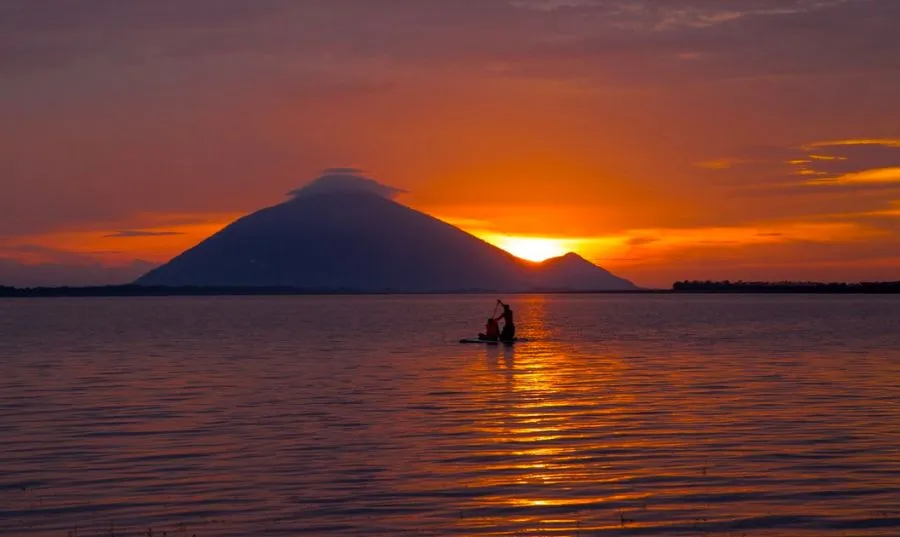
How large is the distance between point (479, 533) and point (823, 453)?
10.5m

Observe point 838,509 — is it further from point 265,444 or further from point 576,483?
point 265,444

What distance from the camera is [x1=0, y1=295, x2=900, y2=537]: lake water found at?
749 inches

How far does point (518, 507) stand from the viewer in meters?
19.7

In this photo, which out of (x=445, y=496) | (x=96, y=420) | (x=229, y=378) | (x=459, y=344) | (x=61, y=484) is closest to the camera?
(x=445, y=496)

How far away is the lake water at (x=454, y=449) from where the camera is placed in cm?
1902

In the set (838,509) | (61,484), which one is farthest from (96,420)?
(838,509)

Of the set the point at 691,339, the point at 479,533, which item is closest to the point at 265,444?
the point at 479,533

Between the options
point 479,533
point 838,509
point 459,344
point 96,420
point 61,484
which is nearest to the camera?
point 479,533

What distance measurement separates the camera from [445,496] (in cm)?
2078

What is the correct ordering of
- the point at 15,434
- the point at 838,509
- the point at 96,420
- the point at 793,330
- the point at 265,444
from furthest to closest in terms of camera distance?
the point at 793,330 < the point at 96,420 < the point at 15,434 < the point at 265,444 < the point at 838,509

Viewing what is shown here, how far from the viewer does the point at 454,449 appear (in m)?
26.5

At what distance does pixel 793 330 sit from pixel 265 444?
7651 centimetres

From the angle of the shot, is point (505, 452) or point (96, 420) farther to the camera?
point (96, 420)

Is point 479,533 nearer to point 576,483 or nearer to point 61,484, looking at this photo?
point 576,483
